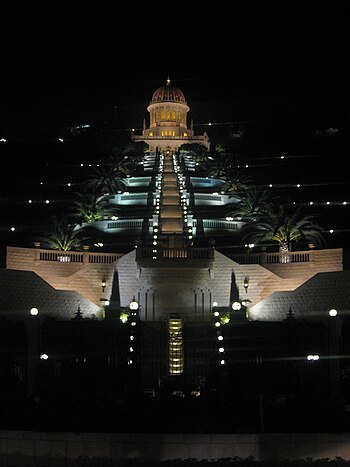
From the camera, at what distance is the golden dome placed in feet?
353

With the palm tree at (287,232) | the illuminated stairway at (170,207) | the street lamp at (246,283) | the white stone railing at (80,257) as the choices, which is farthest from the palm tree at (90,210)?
the street lamp at (246,283)

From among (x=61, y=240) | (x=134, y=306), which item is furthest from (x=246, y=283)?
(x=61, y=240)

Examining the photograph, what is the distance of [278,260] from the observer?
4862cm

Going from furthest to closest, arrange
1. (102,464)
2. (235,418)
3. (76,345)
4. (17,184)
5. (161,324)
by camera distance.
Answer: (17,184), (161,324), (76,345), (235,418), (102,464)

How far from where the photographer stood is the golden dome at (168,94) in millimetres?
107688

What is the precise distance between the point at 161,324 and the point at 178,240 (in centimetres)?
679

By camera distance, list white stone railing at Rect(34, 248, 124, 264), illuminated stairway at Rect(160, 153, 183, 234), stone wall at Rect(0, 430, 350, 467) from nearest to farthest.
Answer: stone wall at Rect(0, 430, 350, 467), white stone railing at Rect(34, 248, 124, 264), illuminated stairway at Rect(160, 153, 183, 234)

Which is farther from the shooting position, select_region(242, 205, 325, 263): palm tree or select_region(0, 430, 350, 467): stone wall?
select_region(242, 205, 325, 263): palm tree

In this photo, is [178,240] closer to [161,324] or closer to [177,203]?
[161,324]

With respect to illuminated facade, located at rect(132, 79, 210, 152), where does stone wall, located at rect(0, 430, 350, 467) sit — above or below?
below

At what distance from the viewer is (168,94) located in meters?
108

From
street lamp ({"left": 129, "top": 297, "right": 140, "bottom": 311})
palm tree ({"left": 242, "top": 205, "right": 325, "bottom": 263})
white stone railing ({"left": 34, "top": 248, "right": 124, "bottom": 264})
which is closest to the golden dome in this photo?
palm tree ({"left": 242, "top": 205, "right": 325, "bottom": 263})

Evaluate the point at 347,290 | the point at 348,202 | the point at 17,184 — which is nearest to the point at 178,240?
the point at 347,290

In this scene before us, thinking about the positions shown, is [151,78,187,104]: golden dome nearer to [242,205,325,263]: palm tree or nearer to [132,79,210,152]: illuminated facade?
[132,79,210,152]: illuminated facade
